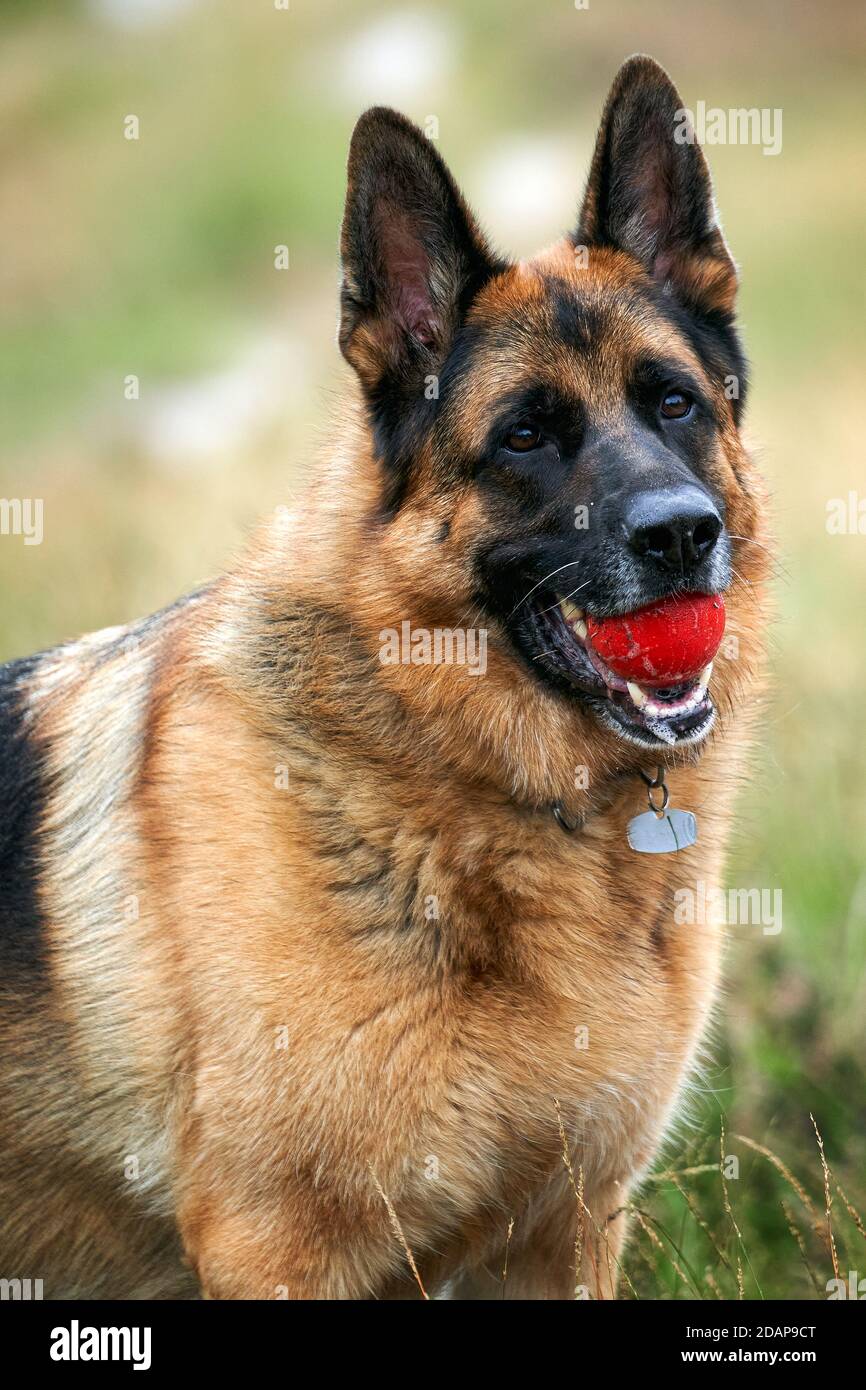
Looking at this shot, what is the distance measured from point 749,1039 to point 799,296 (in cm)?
1789

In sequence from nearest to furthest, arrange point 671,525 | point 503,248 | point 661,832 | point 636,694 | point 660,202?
point 671,525 < point 636,694 < point 661,832 < point 660,202 < point 503,248

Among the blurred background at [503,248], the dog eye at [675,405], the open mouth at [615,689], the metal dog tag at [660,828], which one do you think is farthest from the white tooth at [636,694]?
the blurred background at [503,248]

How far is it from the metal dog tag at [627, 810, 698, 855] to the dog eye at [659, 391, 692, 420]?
1153 mm

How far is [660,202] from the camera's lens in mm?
4465

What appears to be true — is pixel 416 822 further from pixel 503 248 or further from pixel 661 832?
pixel 503 248

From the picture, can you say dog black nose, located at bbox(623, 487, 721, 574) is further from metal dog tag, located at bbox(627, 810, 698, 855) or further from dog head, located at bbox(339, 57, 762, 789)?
metal dog tag, located at bbox(627, 810, 698, 855)

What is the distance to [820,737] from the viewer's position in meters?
7.84

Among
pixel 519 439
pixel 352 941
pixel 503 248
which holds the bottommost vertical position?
pixel 352 941

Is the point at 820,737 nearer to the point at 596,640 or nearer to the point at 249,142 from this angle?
the point at 596,640

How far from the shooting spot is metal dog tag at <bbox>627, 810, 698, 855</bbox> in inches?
163

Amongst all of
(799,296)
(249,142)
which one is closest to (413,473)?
(799,296)

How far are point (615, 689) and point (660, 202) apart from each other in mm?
1594

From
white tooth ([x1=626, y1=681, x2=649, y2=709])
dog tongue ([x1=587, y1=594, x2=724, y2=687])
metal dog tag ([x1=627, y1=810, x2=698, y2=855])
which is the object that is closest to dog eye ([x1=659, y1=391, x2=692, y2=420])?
dog tongue ([x1=587, y1=594, x2=724, y2=687])

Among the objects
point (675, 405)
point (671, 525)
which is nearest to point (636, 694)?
point (671, 525)
